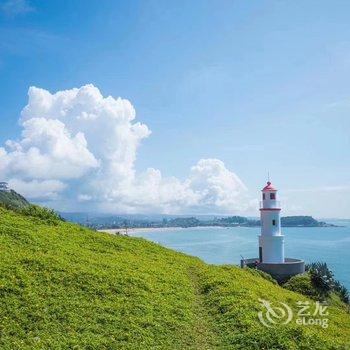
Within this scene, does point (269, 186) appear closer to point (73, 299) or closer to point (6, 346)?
point (73, 299)

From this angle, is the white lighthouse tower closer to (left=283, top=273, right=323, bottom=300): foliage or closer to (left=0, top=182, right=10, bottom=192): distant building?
(left=283, top=273, right=323, bottom=300): foliage

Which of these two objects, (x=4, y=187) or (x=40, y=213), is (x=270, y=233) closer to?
(x=40, y=213)

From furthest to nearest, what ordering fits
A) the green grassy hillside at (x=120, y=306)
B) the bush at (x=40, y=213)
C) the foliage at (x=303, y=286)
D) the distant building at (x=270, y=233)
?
the distant building at (x=270, y=233) → the foliage at (x=303, y=286) → the bush at (x=40, y=213) → the green grassy hillside at (x=120, y=306)

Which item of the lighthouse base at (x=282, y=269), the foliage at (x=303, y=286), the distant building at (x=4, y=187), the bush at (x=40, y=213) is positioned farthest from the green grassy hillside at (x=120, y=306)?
the distant building at (x=4, y=187)

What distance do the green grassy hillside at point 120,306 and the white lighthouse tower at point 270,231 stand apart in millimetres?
19287

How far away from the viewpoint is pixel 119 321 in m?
16.4

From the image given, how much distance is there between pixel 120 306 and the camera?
1741 cm

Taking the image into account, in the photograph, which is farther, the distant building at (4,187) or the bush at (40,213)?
the distant building at (4,187)

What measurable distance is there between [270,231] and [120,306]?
28.8 metres

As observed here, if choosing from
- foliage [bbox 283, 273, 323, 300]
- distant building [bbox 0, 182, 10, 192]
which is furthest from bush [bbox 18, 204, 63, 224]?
distant building [bbox 0, 182, 10, 192]

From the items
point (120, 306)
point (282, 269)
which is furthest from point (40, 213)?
point (282, 269)

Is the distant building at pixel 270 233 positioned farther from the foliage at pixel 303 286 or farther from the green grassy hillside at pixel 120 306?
the green grassy hillside at pixel 120 306

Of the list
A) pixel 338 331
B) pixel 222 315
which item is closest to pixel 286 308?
pixel 338 331

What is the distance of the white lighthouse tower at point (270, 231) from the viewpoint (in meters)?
43.3
